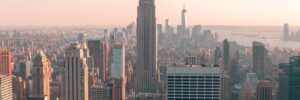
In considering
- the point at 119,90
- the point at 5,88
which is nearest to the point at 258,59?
the point at 119,90

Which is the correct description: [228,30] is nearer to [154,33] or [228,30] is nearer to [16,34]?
[16,34]

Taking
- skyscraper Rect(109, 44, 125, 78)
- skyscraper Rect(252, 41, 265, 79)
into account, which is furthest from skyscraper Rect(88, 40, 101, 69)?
skyscraper Rect(252, 41, 265, 79)

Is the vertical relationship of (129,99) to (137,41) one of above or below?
below

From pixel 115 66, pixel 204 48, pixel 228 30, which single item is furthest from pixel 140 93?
pixel 228 30

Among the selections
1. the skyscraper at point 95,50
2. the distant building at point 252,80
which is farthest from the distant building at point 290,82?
the skyscraper at point 95,50

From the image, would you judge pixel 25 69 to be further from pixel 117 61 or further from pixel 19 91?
pixel 117 61
